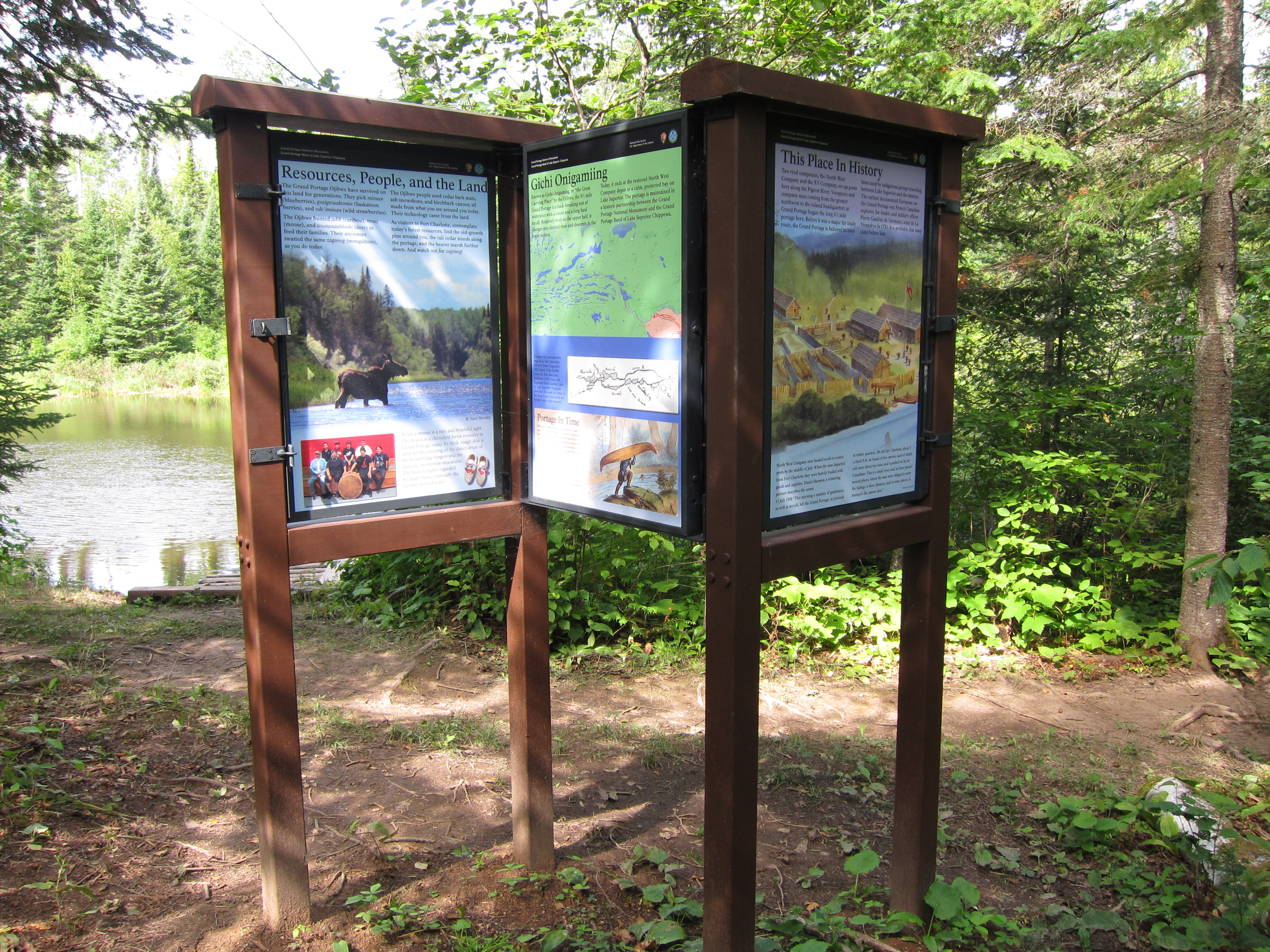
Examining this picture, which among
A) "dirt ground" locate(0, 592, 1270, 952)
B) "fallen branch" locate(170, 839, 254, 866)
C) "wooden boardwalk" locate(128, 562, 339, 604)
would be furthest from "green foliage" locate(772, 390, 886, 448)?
"wooden boardwalk" locate(128, 562, 339, 604)

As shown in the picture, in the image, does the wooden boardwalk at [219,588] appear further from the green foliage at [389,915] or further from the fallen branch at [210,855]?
the green foliage at [389,915]

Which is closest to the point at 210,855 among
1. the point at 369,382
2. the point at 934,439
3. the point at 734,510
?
the point at 369,382

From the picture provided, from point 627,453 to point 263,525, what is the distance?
1.03 metres

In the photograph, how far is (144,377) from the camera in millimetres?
37312

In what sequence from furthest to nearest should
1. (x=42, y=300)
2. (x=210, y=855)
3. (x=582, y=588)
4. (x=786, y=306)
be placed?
(x=42, y=300) < (x=582, y=588) < (x=210, y=855) < (x=786, y=306)

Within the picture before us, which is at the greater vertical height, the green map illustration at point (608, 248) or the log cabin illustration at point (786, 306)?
the green map illustration at point (608, 248)

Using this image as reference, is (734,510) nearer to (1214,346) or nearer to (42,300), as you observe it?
(1214,346)

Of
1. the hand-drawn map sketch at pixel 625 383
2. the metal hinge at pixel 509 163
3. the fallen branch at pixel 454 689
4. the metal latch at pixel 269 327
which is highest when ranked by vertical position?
the metal hinge at pixel 509 163

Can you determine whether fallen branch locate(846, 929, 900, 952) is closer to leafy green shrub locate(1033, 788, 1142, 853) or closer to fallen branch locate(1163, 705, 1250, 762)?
leafy green shrub locate(1033, 788, 1142, 853)

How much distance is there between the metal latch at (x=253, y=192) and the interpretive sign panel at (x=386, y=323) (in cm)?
5

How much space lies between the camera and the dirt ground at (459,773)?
2.87m

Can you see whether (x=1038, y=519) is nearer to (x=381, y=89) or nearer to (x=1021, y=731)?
(x=1021, y=731)

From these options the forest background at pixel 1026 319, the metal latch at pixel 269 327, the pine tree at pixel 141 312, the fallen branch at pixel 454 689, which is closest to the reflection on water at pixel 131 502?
the fallen branch at pixel 454 689

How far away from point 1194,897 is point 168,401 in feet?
119
